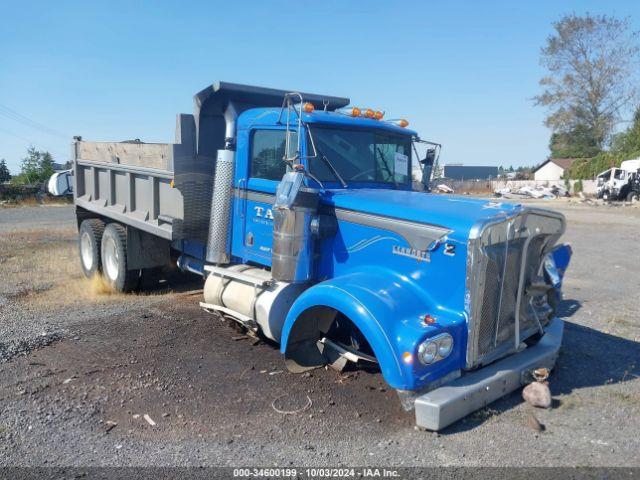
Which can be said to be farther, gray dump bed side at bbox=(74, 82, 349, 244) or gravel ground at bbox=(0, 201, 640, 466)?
gray dump bed side at bbox=(74, 82, 349, 244)

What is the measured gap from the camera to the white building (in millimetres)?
64500

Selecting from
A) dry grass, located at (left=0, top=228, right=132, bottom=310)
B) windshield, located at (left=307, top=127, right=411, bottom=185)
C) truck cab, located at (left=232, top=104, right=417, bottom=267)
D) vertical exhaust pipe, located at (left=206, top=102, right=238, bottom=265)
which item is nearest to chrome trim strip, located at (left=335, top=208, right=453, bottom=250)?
truck cab, located at (left=232, top=104, right=417, bottom=267)

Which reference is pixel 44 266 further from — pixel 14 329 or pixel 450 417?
pixel 450 417

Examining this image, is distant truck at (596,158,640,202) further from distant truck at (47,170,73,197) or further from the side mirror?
distant truck at (47,170,73,197)

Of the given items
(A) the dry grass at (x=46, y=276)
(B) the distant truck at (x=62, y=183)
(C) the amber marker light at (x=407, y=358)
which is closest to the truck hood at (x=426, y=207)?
(C) the amber marker light at (x=407, y=358)

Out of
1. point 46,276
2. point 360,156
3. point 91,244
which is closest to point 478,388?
point 360,156

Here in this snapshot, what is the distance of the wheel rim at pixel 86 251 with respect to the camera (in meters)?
9.09

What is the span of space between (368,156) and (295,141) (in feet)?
2.80

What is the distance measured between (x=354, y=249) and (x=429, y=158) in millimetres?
2270

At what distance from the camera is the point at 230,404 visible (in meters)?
4.42

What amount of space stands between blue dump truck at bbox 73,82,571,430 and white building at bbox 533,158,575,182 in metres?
63.6

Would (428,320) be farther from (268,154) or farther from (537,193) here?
(537,193)

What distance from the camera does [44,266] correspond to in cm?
1041

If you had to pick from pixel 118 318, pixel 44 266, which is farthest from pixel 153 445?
pixel 44 266
